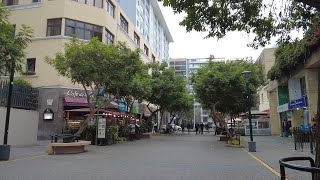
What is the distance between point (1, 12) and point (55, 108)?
17.7 meters

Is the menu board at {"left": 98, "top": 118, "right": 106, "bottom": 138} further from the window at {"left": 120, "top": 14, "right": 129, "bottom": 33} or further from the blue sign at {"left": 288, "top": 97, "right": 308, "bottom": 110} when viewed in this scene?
the window at {"left": 120, "top": 14, "right": 129, "bottom": 33}

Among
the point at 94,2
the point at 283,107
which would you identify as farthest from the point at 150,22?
the point at 283,107

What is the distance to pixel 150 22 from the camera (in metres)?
62.8

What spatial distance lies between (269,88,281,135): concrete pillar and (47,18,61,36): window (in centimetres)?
2205

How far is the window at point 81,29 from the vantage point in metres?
30.1

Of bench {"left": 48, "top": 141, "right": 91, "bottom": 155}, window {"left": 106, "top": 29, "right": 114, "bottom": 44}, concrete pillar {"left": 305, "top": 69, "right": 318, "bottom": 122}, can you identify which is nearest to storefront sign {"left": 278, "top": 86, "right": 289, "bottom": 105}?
concrete pillar {"left": 305, "top": 69, "right": 318, "bottom": 122}

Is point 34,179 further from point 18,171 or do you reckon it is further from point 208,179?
point 208,179

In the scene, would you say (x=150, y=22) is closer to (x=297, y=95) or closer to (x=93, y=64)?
(x=297, y=95)

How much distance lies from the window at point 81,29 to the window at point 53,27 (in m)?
0.68

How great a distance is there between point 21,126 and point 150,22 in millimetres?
45292

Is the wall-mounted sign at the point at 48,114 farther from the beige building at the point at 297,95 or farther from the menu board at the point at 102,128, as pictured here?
the beige building at the point at 297,95

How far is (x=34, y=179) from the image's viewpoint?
30.0 ft

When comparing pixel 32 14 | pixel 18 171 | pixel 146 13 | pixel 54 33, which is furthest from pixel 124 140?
pixel 146 13

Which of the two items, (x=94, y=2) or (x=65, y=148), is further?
(x=94, y=2)
